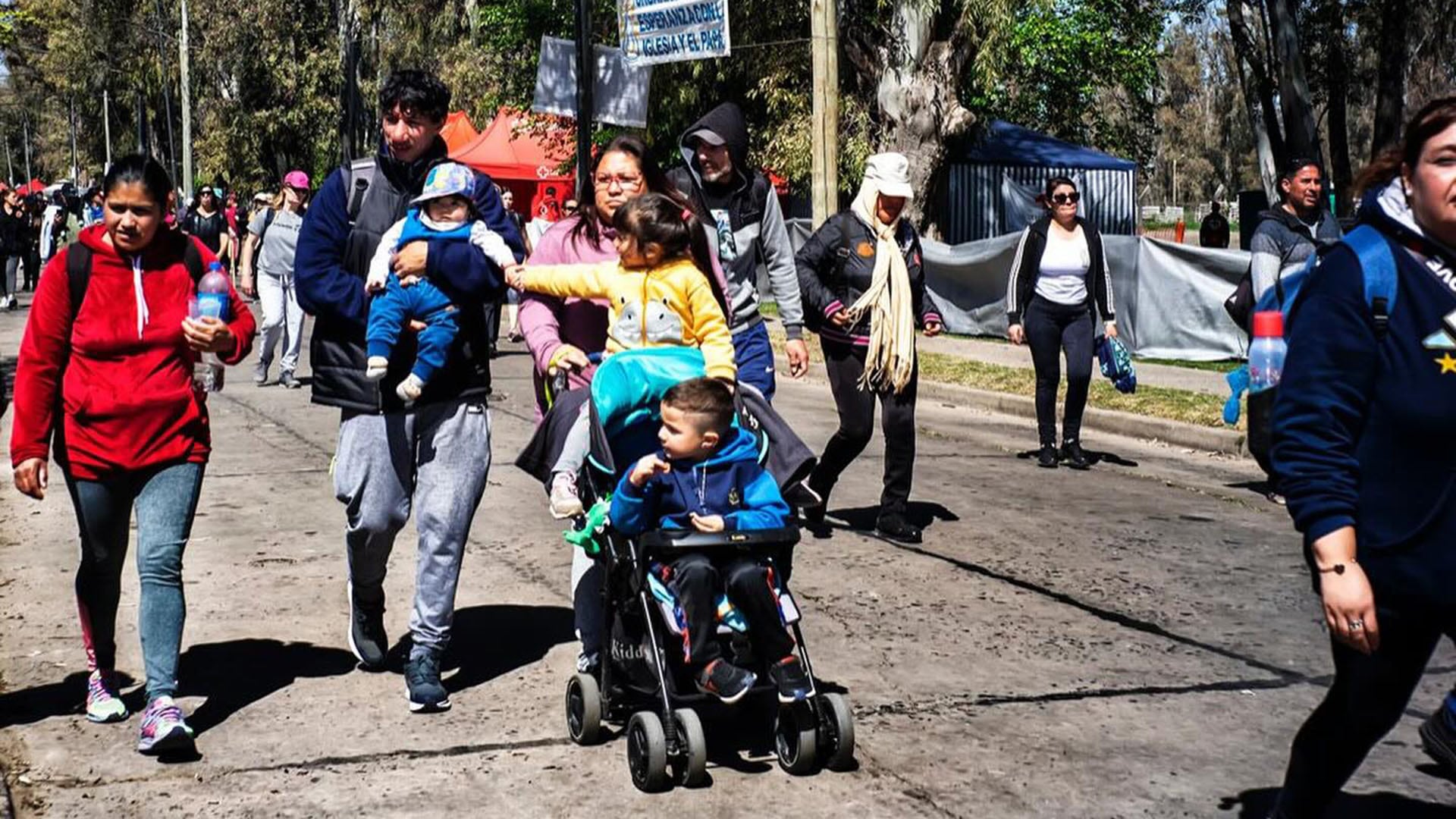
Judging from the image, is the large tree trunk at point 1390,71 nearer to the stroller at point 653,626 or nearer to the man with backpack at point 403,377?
the man with backpack at point 403,377

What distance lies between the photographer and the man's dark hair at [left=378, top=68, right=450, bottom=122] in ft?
18.5

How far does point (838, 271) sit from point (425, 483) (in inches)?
140

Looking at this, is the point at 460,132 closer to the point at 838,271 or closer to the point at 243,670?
the point at 838,271

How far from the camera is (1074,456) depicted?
11781 mm

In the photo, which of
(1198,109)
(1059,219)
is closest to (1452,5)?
(1059,219)

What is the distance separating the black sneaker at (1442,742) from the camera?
493cm

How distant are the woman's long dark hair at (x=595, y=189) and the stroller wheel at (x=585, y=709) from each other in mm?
1488

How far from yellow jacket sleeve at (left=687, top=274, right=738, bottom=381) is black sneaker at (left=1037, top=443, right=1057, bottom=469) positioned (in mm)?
6458

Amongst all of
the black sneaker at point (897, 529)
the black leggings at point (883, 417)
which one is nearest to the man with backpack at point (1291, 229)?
the black leggings at point (883, 417)

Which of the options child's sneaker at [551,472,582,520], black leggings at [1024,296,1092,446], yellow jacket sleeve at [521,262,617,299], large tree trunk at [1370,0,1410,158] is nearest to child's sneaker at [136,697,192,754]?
child's sneaker at [551,472,582,520]

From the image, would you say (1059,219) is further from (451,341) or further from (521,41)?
(521,41)

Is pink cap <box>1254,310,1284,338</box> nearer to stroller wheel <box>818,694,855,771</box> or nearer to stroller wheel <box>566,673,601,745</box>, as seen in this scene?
stroller wheel <box>818,694,855,771</box>

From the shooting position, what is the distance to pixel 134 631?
6.89 m

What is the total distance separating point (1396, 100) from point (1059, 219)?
22754 mm
